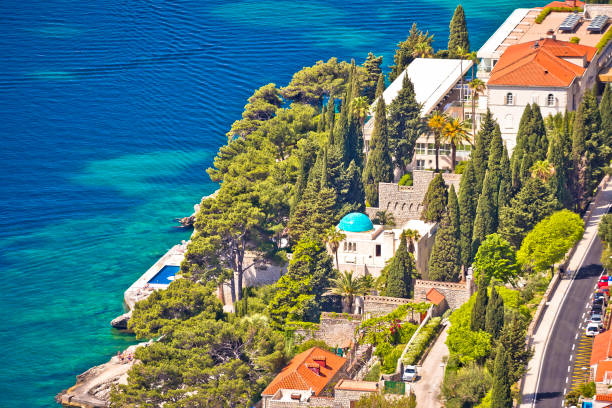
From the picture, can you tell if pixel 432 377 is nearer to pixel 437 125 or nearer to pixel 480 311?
pixel 480 311

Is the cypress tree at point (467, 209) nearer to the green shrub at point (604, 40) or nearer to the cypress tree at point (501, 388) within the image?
the cypress tree at point (501, 388)

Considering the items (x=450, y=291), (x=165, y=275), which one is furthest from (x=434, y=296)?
(x=165, y=275)

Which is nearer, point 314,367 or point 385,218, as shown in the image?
point 314,367

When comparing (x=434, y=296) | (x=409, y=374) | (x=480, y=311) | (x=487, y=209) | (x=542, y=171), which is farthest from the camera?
(x=542, y=171)

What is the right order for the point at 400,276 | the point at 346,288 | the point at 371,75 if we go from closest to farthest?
the point at 400,276 < the point at 346,288 < the point at 371,75

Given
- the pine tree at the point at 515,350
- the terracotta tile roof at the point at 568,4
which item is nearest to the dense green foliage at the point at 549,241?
the pine tree at the point at 515,350

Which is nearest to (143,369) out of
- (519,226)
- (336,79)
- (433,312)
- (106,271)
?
(433,312)

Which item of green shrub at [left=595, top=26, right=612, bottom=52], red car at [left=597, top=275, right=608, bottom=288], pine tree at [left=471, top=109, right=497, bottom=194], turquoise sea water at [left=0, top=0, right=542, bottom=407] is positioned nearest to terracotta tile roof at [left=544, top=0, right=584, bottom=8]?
green shrub at [left=595, top=26, right=612, bottom=52]
